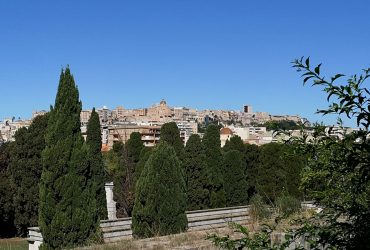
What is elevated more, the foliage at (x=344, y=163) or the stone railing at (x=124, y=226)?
the foliage at (x=344, y=163)

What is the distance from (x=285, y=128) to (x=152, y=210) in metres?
8.73

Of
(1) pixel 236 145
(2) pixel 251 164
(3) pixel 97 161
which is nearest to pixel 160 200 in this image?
(3) pixel 97 161

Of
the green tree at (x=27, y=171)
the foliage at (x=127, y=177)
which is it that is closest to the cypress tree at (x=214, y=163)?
the foliage at (x=127, y=177)

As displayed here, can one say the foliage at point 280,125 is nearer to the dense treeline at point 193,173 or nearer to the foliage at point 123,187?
the dense treeline at point 193,173

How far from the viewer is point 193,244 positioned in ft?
17.2

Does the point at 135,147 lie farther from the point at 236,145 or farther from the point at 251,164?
the point at 251,164

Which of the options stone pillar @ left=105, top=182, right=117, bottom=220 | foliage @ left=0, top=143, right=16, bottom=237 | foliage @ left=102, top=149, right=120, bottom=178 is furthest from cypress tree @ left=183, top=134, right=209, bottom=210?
foliage @ left=0, top=143, right=16, bottom=237

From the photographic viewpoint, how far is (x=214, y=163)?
2395 centimetres

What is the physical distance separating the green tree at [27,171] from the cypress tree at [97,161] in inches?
99.2

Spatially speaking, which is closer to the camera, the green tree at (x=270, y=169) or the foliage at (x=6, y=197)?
the foliage at (x=6, y=197)

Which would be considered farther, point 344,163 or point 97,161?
point 97,161

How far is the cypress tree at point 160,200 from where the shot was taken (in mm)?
10594

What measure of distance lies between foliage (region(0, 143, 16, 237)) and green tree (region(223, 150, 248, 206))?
10.8 meters

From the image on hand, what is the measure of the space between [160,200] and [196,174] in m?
12.1
